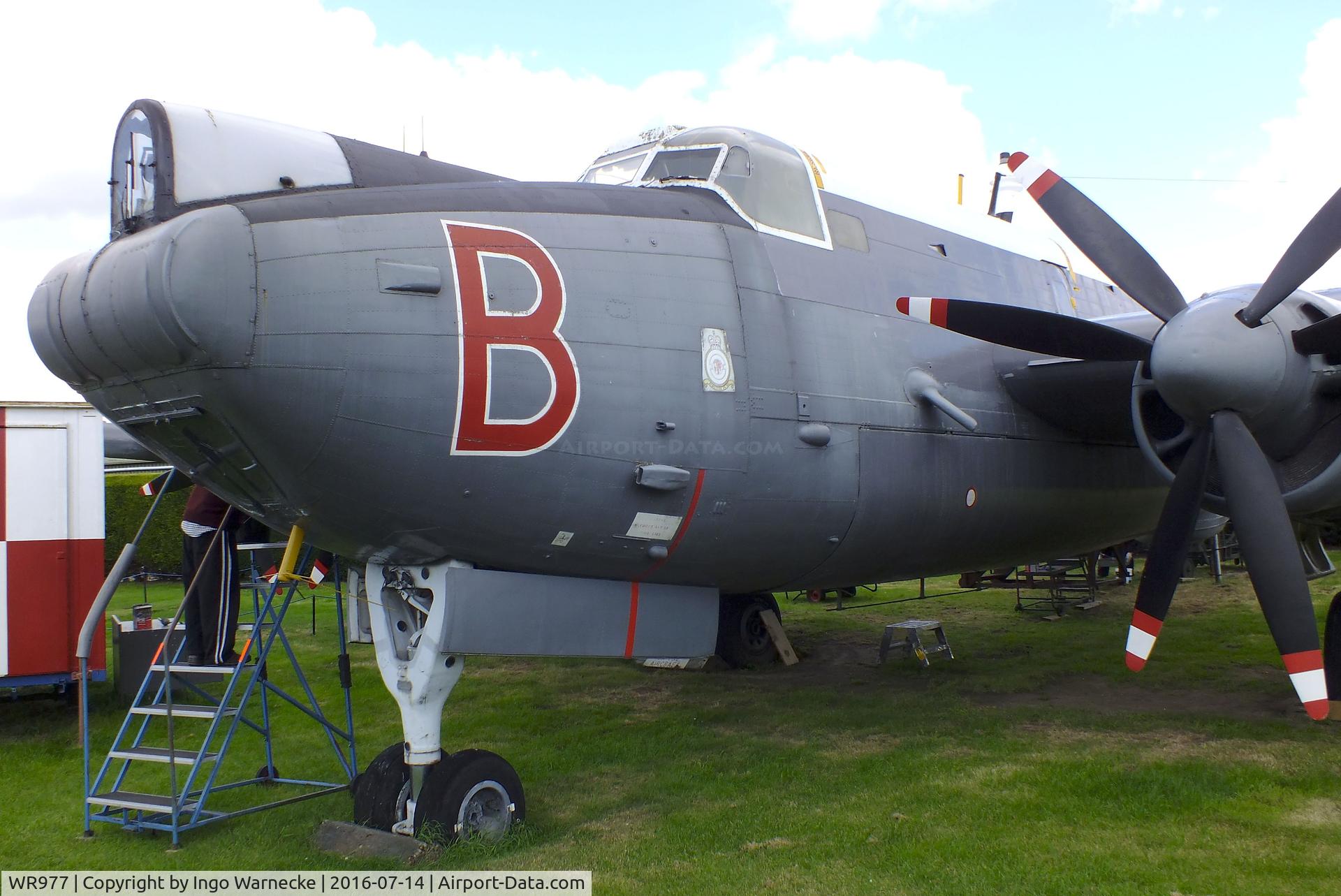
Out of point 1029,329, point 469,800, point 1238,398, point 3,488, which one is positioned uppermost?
point 1029,329

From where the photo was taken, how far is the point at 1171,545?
7.68 m

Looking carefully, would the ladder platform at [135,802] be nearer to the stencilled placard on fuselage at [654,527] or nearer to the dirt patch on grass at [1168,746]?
the stencilled placard on fuselage at [654,527]

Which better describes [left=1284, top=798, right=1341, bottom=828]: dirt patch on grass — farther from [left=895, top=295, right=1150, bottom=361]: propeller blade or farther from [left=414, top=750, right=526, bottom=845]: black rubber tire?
[left=414, top=750, right=526, bottom=845]: black rubber tire

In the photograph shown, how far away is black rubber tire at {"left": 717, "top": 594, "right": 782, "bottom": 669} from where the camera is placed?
13617 mm

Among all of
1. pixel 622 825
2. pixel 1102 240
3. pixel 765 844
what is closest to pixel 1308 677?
pixel 765 844

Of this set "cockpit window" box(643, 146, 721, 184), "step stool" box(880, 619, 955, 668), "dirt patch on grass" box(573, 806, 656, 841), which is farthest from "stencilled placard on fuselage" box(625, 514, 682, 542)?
"step stool" box(880, 619, 955, 668)

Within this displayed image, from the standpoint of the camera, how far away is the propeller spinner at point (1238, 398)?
274 inches

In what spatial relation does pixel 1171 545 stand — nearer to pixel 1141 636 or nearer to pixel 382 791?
pixel 1141 636

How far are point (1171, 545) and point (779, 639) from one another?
22.5 feet

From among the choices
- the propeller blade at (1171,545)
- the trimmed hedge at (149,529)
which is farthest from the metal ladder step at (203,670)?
the trimmed hedge at (149,529)

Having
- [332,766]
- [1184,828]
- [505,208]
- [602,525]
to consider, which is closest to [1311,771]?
[1184,828]

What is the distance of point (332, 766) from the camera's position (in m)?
9.08

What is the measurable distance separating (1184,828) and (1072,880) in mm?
1360

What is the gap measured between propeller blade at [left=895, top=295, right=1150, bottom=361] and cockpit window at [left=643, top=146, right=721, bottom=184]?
1898 mm
